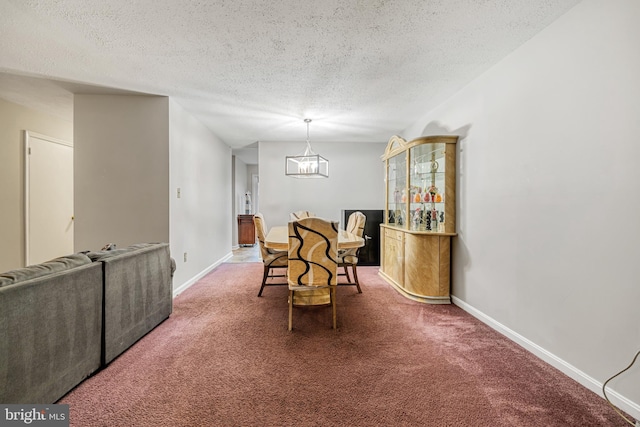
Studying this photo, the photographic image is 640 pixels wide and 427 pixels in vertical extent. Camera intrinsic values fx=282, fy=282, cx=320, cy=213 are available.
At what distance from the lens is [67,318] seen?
1587 millimetres

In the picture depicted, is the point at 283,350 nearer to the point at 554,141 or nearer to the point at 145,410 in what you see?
the point at 145,410

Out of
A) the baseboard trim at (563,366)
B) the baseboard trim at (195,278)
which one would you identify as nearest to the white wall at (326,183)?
the baseboard trim at (195,278)

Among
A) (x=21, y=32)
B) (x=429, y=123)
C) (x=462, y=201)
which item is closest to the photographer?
(x=21, y=32)

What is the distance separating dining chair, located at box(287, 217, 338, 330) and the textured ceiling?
57.0 inches

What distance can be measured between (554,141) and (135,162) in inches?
158

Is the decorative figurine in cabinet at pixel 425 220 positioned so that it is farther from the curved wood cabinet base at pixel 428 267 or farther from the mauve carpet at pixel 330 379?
the mauve carpet at pixel 330 379

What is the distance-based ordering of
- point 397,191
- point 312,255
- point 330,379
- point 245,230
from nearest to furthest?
point 330,379 < point 312,255 < point 397,191 < point 245,230

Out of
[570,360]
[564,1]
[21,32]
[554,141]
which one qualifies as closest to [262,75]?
[21,32]

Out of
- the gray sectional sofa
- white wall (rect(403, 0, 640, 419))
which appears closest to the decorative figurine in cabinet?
white wall (rect(403, 0, 640, 419))

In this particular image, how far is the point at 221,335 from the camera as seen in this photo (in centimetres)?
242

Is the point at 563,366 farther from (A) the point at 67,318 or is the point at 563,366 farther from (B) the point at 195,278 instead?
(B) the point at 195,278

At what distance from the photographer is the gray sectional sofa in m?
1.30

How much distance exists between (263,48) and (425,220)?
101 inches
